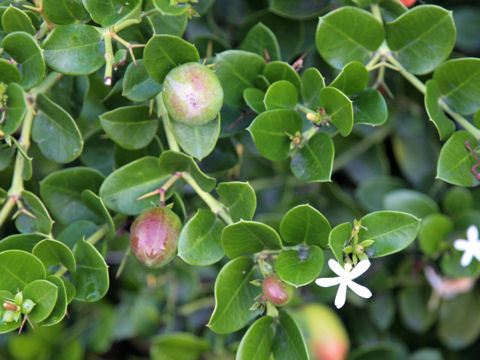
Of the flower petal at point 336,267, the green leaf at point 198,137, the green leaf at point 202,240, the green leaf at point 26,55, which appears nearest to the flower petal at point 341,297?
the flower petal at point 336,267

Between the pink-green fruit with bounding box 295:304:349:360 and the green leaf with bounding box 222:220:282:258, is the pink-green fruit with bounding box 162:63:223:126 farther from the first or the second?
the pink-green fruit with bounding box 295:304:349:360

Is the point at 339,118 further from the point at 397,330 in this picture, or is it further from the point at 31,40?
the point at 397,330

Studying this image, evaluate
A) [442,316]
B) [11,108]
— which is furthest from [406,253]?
[11,108]

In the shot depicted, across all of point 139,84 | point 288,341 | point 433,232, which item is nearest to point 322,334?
point 433,232

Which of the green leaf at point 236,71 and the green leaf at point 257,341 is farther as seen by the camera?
the green leaf at point 236,71

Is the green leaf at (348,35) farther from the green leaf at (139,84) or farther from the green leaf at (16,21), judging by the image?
the green leaf at (16,21)

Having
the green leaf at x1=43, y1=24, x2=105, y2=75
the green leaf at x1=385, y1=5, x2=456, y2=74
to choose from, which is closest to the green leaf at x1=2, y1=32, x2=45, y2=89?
the green leaf at x1=43, y1=24, x2=105, y2=75

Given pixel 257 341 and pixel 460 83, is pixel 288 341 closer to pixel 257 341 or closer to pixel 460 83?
pixel 257 341
